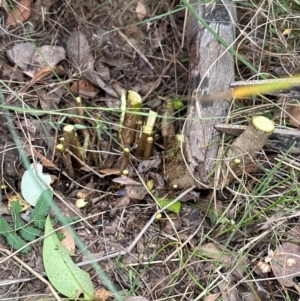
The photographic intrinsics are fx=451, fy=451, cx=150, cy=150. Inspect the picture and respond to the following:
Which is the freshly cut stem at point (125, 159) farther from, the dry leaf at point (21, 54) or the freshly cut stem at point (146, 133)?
the dry leaf at point (21, 54)

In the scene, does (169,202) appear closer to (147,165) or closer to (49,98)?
(147,165)

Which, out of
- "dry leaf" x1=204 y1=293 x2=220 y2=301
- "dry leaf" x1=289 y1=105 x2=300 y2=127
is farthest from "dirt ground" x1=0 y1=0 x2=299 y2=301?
"dry leaf" x1=289 y1=105 x2=300 y2=127

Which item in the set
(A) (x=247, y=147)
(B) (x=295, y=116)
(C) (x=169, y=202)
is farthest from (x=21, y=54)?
(B) (x=295, y=116)

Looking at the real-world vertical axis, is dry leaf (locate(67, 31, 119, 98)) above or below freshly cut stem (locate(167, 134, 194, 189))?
above

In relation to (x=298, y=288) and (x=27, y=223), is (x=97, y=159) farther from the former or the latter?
(x=298, y=288)

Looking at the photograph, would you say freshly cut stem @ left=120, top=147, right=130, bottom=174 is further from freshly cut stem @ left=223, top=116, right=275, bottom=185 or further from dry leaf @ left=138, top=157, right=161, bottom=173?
freshly cut stem @ left=223, top=116, right=275, bottom=185

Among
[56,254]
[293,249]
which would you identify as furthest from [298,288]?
[56,254]

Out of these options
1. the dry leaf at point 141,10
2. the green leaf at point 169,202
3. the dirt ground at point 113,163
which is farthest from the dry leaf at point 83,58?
the green leaf at point 169,202
